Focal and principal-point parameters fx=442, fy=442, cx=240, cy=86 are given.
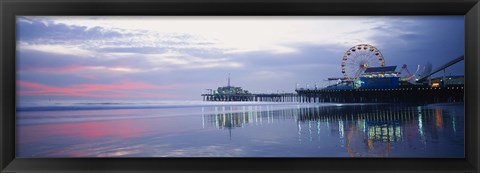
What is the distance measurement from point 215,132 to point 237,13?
0.83 meters

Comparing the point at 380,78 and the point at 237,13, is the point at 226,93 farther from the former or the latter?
the point at 380,78

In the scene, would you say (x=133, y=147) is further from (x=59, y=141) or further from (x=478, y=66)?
A: (x=478, y=66)

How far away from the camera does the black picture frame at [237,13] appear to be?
2.15 meters

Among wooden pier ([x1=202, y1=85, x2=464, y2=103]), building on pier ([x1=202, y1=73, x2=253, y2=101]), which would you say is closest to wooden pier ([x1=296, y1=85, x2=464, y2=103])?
wooden pier ([x1=202, y1=85, x2=464, y2=103])

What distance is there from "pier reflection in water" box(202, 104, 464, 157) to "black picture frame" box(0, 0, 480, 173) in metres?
0.22

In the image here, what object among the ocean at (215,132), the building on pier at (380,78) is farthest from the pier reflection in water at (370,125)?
the building on pier at (380,78)

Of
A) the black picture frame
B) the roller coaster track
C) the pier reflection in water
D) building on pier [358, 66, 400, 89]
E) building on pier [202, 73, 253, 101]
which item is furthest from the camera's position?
building on pier [358, 66, 400, 89]

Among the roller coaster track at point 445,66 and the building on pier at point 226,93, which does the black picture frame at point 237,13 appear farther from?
the building on pier at point 226,93

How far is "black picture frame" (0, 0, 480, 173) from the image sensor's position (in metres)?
2.15

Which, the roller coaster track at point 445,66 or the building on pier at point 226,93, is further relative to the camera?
the building on pier at point 226,93

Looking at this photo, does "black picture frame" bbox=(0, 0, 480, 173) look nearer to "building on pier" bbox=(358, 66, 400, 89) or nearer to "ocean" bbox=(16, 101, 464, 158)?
"ocean" bbox=(16, 101, 464, 158)

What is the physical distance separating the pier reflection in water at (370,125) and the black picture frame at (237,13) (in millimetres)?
216

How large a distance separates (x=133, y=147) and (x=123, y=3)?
0.84 meters

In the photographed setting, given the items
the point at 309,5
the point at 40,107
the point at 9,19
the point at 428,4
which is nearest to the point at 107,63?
the point at 40,107
